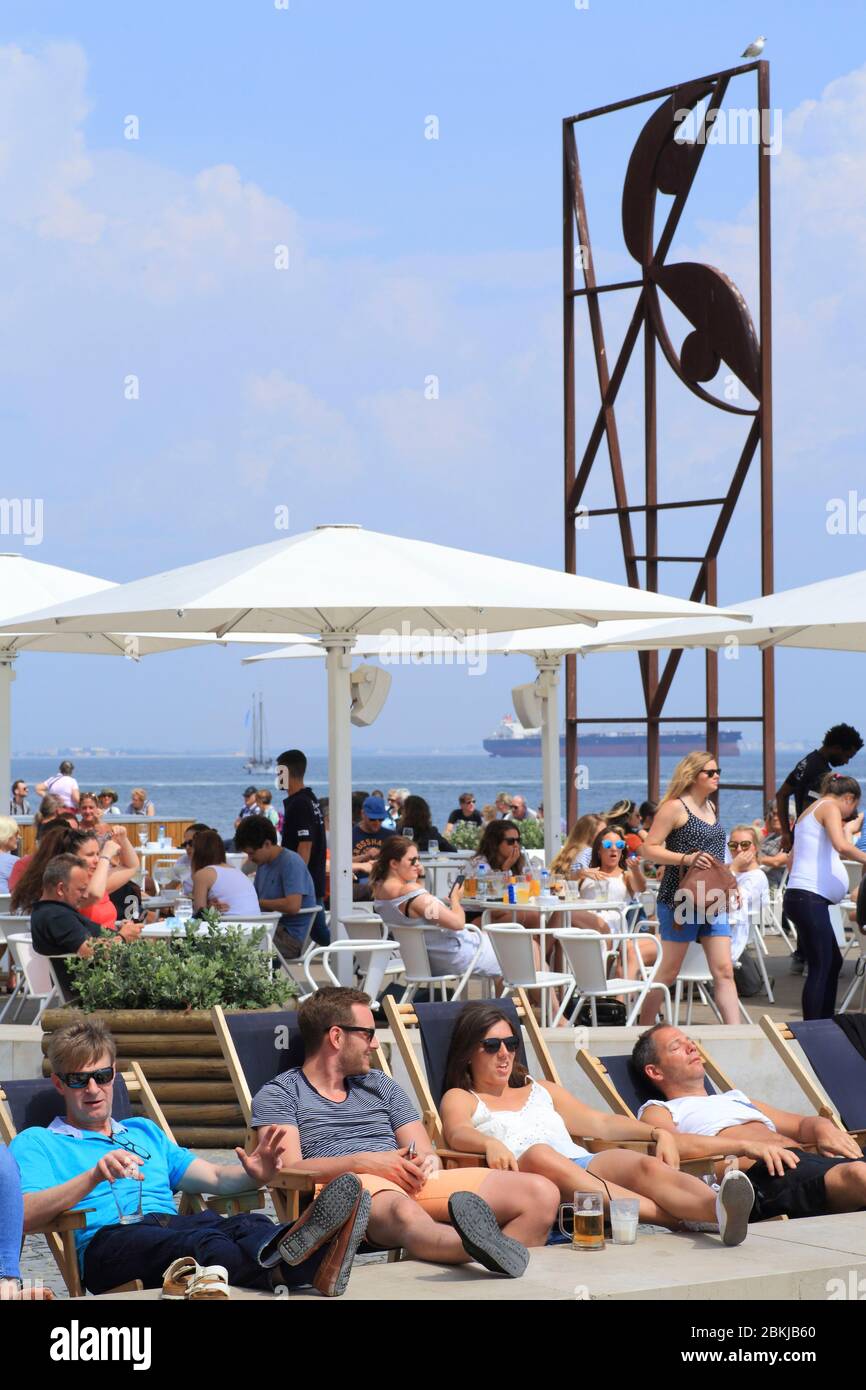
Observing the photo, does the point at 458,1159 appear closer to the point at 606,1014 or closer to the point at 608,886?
the point at 606,1014

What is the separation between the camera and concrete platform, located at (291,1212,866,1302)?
4.43 meters

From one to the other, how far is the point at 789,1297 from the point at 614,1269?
0.44 metres

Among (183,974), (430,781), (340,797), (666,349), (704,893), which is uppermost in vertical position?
(666,349)

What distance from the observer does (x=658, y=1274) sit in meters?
Result: 4.60

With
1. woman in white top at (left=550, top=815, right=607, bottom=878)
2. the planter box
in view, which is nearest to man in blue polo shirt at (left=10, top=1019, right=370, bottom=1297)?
the planter box

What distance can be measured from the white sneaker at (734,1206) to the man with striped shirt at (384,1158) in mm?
459

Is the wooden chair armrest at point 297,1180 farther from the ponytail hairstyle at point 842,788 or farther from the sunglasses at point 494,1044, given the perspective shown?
the ponytail hairstyle at point 842,788

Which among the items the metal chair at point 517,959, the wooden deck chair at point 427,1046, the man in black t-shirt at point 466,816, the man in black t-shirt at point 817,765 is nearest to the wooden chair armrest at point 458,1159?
the wooden deck chair at point 427,1046

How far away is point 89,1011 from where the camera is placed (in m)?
7.30

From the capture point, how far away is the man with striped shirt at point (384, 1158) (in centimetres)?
467

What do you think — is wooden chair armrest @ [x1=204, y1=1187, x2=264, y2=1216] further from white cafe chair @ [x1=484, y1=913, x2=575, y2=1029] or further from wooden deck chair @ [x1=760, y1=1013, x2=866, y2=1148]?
white cafe chair @ [x1=484, y1=913, x2=575, y2=1029]

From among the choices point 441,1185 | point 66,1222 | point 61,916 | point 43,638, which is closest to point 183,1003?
point 61,916

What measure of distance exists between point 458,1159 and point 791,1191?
1.01m

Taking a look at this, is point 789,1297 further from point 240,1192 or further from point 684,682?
point 684,682
